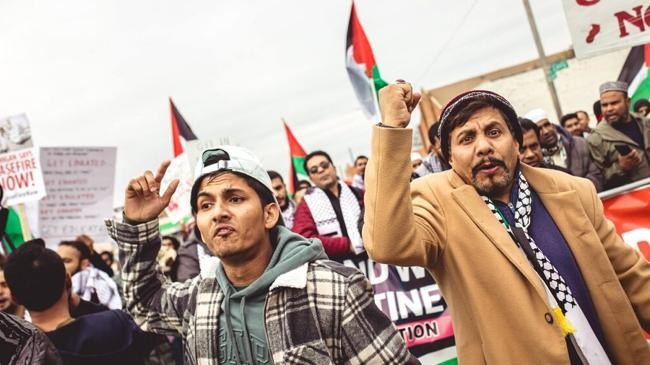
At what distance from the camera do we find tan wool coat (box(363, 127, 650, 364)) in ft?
5.84

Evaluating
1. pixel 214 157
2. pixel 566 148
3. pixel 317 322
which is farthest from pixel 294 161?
pixel 317 322

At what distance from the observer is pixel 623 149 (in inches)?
207

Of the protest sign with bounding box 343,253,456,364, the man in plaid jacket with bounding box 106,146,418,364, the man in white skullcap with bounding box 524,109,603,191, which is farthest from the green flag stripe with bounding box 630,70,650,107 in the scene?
the man in plaid jacket with bounding box 106,146,418,364

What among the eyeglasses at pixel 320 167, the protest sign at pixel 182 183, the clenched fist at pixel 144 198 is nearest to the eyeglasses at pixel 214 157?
the clenched fist at pixel 144 198

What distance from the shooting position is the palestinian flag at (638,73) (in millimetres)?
8492

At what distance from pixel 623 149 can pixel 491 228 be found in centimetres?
406

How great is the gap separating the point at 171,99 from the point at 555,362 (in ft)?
28.4

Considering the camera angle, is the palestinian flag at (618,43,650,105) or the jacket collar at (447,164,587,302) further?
the palestinian flag at (618,43,650,105)

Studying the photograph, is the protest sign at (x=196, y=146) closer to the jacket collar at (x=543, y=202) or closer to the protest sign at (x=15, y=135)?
the protest sign at (x=15, y=135)

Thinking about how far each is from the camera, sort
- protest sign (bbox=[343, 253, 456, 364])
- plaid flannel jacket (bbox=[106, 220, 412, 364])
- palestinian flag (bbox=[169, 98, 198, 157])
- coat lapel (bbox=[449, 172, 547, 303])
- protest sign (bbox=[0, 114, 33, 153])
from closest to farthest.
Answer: plaid flannel jacket (bbox=[106, 220, 412, 364]) < coat lapel (bbox=[449, 172, 547, 303]) < protest sign (bbox=[343, 253, 456, 364]) < protest sign (bbox=[0, 114, 33, 153]) < palestinian flag (bbox=[169, 98, 198, 157])

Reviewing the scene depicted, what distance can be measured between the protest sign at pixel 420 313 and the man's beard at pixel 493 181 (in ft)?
7.38

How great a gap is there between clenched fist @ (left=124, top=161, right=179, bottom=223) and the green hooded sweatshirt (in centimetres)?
46

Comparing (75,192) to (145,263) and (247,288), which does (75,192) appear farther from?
(247,288)

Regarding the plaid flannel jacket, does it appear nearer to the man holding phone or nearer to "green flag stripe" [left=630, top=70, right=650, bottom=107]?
the man holding phone
